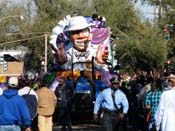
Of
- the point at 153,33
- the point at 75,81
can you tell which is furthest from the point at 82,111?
the point at 153,33

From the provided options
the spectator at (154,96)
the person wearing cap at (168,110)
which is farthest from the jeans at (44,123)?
the person wearing cap at (168,110)

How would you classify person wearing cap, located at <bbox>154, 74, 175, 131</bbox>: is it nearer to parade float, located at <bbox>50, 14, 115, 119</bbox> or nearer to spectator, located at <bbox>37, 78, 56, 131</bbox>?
spectator, located at <bbox>37, 78, 56, 131</bbox>

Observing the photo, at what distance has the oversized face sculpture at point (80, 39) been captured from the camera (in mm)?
27047

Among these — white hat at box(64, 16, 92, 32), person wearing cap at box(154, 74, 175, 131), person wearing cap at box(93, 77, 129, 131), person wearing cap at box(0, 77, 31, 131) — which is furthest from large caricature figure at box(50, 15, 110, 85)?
person wearing cap at box(154, 74, 175, 131)

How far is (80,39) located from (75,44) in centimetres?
31

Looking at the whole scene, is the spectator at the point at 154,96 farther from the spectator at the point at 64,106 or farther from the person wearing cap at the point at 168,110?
the spectator at the point at 64,106

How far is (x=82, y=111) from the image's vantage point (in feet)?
71.6

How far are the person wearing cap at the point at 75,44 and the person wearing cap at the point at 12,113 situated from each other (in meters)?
15.8

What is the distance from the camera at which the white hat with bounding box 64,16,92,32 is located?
27062 mm

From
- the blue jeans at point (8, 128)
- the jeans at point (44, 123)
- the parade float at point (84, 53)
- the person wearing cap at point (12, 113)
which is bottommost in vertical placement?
the jeans at point (44, 123)

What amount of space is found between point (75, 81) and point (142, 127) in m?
4.42

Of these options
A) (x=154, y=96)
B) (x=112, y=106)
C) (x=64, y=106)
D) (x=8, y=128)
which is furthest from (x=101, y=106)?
(x=64, y=106)

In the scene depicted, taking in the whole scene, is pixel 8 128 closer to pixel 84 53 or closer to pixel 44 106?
pixel 44 106

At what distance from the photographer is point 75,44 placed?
26969 mm
